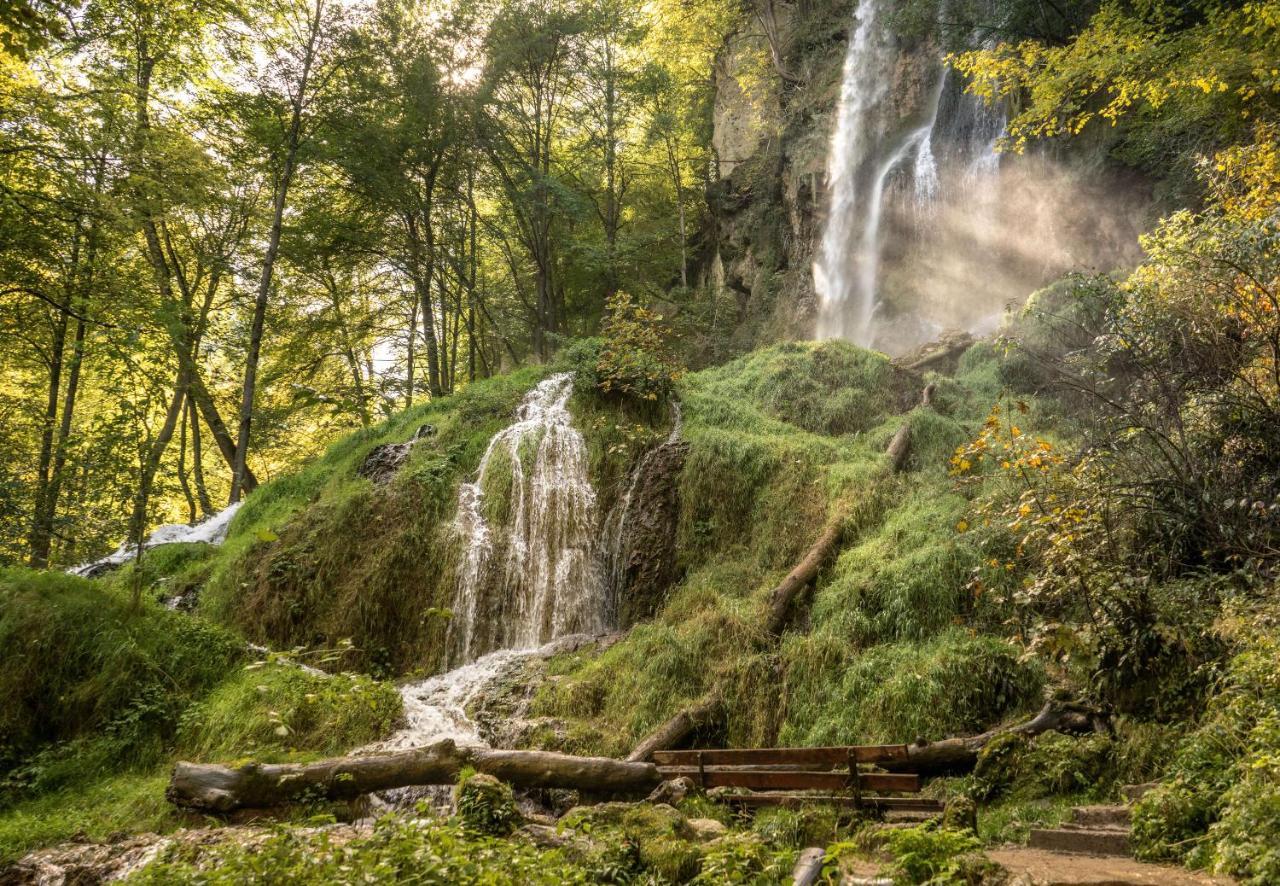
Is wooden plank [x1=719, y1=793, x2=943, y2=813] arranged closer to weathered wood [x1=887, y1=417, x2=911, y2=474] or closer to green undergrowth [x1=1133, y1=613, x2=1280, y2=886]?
green undergrowth [x1=1133, y1=613, x2=1280, y2=886]

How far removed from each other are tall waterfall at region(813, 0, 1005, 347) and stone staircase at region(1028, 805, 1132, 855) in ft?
50.8

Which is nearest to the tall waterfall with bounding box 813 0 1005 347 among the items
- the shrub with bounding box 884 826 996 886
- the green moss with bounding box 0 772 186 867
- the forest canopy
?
the forest canopy

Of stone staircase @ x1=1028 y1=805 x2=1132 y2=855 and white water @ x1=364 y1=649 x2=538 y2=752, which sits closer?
stone staircase @ x1=1028 y1=805 x2=1132 y2=855

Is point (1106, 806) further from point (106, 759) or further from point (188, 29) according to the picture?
point (188, 29)

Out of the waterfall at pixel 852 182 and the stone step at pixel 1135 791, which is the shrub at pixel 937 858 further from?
the waterfall at pixel 852 182

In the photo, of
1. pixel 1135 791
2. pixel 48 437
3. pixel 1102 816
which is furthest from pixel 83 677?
pixel 48 437

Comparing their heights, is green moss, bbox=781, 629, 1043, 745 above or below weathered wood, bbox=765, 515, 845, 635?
below

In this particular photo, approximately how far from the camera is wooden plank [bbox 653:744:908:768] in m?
5.74

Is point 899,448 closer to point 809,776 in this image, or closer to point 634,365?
point 634,365

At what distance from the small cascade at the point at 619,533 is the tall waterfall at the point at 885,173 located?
1048cm

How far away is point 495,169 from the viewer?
67.4 ft

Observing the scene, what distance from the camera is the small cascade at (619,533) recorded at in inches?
428

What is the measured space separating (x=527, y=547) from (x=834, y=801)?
21.6 ft

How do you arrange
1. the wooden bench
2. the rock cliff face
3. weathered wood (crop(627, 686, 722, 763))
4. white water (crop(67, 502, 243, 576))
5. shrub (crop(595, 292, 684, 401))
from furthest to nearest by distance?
the rock cliff face, white water (crop(67, 502, 243, 576)), shrub (crop(595, 292, 684, 401)), weathered wood (crop(627, 686, 722, 763)), the wooden bench
